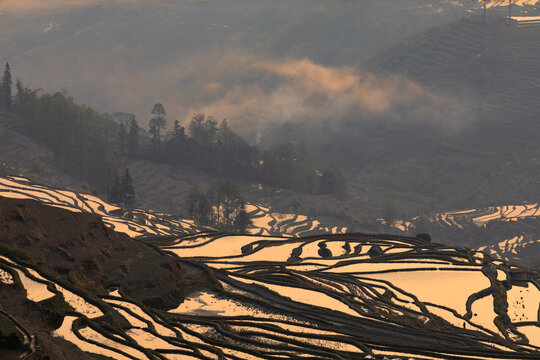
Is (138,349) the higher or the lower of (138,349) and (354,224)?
the higher

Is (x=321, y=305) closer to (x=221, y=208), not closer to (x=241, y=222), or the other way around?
(x=241, y=222)

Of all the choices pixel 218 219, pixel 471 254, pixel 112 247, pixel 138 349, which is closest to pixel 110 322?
pixel 138 349

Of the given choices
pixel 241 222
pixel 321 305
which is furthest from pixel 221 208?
pixel 321 305

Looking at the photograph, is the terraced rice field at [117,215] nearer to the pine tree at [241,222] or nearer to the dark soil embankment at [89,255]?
the pine tree at [241,222]

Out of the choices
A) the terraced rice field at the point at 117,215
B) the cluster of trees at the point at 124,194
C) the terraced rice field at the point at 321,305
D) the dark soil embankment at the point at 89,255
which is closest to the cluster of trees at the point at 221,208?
the terraced rice field at the point at 117,215

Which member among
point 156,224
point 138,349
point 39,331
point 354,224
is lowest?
point 354,224

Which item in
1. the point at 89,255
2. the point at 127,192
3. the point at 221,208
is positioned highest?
the point at 89,255

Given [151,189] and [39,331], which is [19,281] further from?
[151,189]
